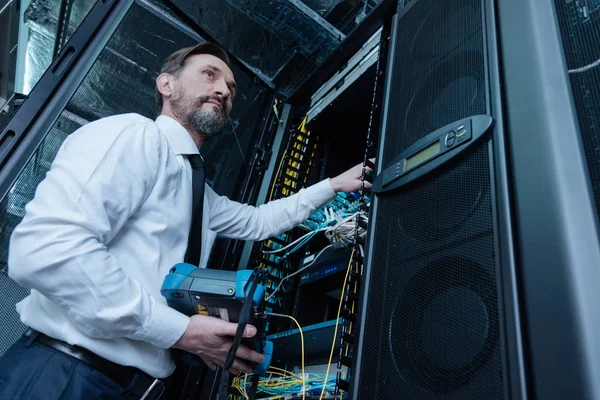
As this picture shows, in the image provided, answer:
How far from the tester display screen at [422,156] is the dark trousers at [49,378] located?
0.65m

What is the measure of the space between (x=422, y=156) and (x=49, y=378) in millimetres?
719

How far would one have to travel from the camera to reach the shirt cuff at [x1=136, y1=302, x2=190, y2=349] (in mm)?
707

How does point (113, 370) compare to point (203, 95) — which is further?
point (203, 95)

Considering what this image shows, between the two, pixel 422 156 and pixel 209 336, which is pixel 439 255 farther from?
pixel 209 336

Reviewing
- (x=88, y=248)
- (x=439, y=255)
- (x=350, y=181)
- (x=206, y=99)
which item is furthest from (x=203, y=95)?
(x=439, y=255)

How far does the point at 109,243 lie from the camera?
824 millimetres

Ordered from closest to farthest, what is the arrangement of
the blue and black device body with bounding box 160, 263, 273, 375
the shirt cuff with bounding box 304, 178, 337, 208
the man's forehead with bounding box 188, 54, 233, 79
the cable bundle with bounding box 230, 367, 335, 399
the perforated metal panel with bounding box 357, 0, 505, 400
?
the perforated metal panel with bounding box 357, 0, 505, 400 → the blue and black device body with bounding box 160, 263, 273, 375 → the cable bundle with bounding box 230, 367, 335, 399 → the shirt cuff with bounding box 304, 178, 337, 208 → the man's forehead with bounding box 188, 54, 233, 79

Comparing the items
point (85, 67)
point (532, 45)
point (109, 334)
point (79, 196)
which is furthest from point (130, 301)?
point (532, 45)

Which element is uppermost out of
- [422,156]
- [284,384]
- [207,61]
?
[207,61]

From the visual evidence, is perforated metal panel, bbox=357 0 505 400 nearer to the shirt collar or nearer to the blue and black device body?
the blue and black device body

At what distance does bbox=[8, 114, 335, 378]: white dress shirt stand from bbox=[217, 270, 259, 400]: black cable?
14 centimetres

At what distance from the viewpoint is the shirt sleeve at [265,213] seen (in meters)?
1.19

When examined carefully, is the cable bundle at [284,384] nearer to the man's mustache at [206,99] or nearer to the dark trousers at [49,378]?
the dark trousers at [49,378]

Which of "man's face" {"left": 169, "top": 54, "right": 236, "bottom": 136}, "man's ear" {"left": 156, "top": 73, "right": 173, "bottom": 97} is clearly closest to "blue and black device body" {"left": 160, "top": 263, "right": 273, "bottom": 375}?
"man's face" {"left": 169, "top": 54, "right": 236, "bottom": 136}
